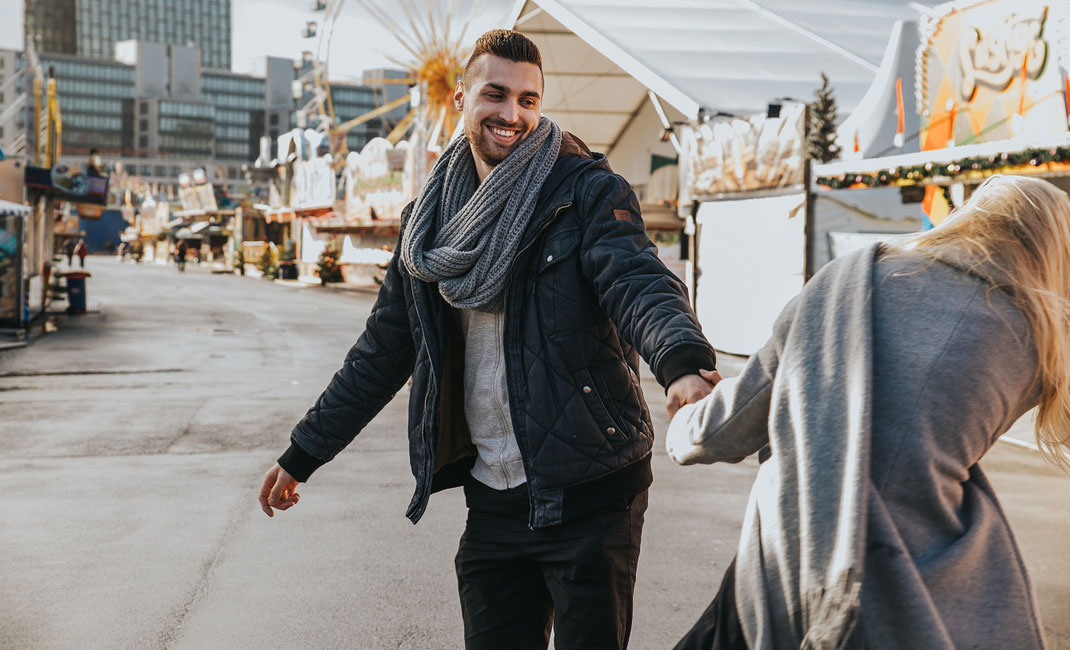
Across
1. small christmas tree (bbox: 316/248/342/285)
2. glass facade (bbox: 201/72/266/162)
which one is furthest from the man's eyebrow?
glass facade (bbox: 201/72/266/162)

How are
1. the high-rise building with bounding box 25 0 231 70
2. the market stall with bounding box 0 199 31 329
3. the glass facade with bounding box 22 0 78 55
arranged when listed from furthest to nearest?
the high-rise building with bounding box 25 0 231 70 < the glass facade with bounding box 22 0 78 55 < the market stall with bounding box 0 199 31 329

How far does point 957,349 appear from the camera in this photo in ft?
5.47

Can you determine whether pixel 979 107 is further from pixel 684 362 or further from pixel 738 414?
pixel 738 414

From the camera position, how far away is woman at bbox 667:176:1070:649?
1652 mm

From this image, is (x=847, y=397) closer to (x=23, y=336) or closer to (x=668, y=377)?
(x=668, y=377)

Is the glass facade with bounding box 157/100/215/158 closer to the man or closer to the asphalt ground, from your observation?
the asphalt ground

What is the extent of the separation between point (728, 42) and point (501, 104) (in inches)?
900

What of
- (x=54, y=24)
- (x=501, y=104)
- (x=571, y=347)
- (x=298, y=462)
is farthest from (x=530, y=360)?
(x=54, y=24)

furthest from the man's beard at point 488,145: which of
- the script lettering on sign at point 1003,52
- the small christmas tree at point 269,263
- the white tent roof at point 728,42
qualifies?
the small christmas tree at point 269,263

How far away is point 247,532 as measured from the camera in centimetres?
609

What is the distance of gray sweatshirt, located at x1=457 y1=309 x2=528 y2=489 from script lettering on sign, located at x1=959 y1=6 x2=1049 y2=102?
33.6 ft

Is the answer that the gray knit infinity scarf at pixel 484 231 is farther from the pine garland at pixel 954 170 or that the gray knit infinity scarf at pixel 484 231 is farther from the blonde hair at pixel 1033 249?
the pine garland at pixel 954 170

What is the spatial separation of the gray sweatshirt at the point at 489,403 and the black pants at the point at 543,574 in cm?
5

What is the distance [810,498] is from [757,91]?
2043 centimetres
